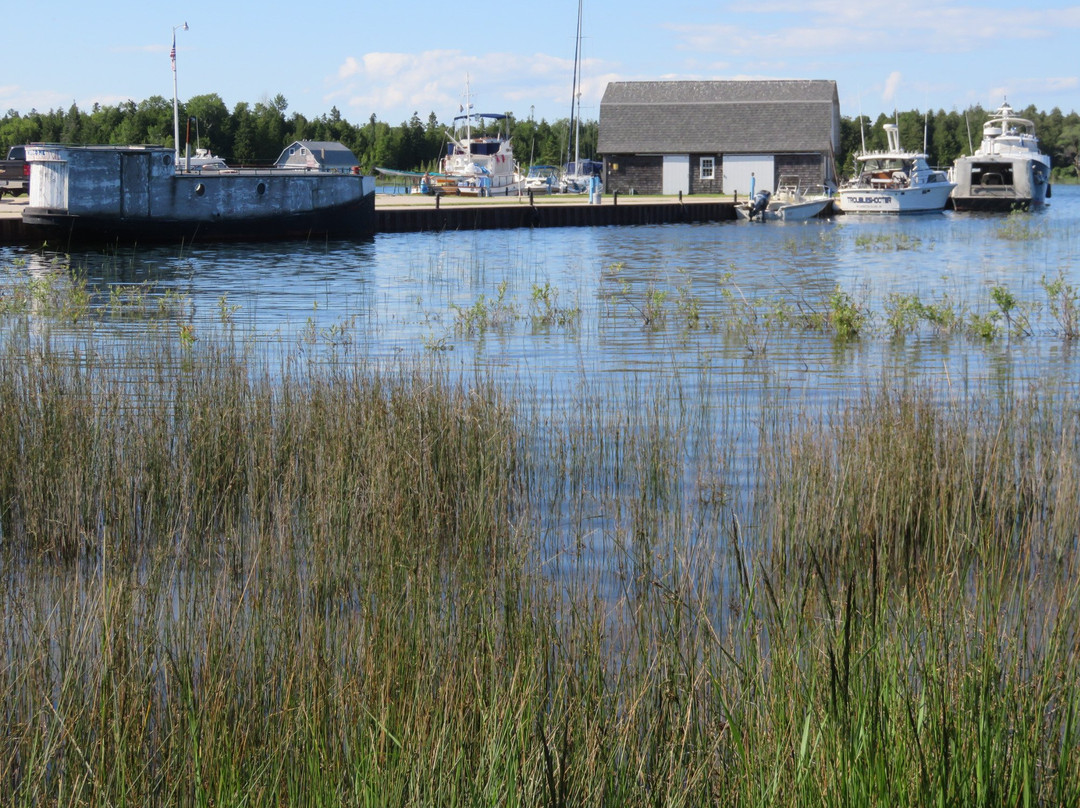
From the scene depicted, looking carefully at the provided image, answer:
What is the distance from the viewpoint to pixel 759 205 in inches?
1718

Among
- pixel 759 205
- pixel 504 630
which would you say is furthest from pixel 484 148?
pixel 504 630

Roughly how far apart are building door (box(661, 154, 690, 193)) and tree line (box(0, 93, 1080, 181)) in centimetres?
1039

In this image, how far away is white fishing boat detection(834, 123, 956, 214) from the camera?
47.2 m

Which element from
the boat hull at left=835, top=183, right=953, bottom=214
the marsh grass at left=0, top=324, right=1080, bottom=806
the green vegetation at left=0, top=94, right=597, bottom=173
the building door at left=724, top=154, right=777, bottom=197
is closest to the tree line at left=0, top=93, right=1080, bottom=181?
the green vegetation at left=0, top=94, right=597, bottom=173

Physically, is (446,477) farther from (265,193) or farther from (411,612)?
(265,193)

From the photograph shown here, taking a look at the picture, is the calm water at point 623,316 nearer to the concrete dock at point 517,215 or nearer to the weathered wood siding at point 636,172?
the concrete dock at point 517,215

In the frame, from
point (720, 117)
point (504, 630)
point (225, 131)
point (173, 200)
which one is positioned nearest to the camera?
point (504, 630)

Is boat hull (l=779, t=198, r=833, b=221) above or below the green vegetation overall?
below

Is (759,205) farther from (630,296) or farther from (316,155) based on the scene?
(316,155)

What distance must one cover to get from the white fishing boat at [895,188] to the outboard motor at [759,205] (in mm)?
5300

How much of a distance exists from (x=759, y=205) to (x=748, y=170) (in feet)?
53.0

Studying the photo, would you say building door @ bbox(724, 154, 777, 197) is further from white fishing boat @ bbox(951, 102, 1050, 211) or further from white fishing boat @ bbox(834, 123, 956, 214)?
white fishing boat @ bbox(951, 102, 1050, 211)

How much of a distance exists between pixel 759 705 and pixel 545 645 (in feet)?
2.17

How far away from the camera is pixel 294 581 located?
162 inches
